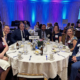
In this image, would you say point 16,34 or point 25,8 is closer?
point 16,34

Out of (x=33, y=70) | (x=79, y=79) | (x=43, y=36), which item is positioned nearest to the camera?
(x=33, y=70)

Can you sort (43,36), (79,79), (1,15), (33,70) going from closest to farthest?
(33,70) → (79,79) → (43,36) → (1,15)

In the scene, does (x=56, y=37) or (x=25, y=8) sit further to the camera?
(x=25, y=8)

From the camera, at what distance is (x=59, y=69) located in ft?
6.66

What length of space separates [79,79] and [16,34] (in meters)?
2.75

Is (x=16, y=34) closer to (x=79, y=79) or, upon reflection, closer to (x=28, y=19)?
(x=79, y=79)

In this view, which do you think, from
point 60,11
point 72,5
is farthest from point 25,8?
point 72,5

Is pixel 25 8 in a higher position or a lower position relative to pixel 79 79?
higher

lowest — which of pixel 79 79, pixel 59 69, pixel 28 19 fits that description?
pixel 79 79

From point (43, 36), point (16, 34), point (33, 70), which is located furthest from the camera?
point (43, 36)

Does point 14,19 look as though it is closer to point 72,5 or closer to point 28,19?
point 28,19

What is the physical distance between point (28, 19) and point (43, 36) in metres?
7.01

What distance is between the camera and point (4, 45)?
7.52 feet

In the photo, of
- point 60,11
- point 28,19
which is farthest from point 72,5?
point 28,19
